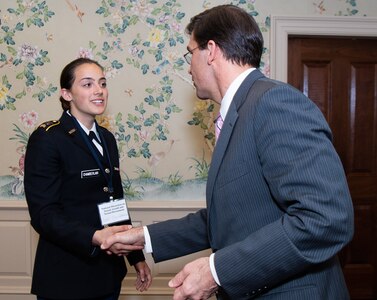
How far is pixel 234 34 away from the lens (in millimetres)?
1220

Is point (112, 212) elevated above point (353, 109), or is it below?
below

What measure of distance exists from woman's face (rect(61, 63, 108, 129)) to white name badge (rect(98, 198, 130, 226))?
37 centimetres

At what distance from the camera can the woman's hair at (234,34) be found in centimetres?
121

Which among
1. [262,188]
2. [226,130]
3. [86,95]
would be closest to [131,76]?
[86,95]

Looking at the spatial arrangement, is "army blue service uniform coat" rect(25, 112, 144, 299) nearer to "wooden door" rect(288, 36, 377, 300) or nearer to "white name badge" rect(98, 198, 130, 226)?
"white name badge" rect(98, 198, 130, 226)

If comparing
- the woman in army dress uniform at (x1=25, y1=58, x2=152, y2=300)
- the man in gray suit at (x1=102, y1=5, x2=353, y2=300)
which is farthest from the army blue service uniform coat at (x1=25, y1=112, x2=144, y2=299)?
the man in gray suit at (x1=102, y1=5, x2=353, y2=300)

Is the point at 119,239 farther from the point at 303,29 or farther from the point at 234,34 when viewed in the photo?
the point at 303,29

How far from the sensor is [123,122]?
116 inches

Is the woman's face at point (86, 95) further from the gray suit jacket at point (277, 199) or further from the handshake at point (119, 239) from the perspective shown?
the gray suit jacket at point (277, 199)

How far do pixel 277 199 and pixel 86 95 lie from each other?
1.18m

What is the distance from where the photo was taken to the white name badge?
1.80 metres

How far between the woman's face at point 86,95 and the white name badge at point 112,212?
0.37m

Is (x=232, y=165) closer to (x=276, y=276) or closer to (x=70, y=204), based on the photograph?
(x=276, y=276)

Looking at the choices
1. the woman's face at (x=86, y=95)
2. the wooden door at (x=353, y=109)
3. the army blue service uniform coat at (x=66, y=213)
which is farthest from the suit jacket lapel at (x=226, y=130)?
the wooden door at (x=353, y=109)
